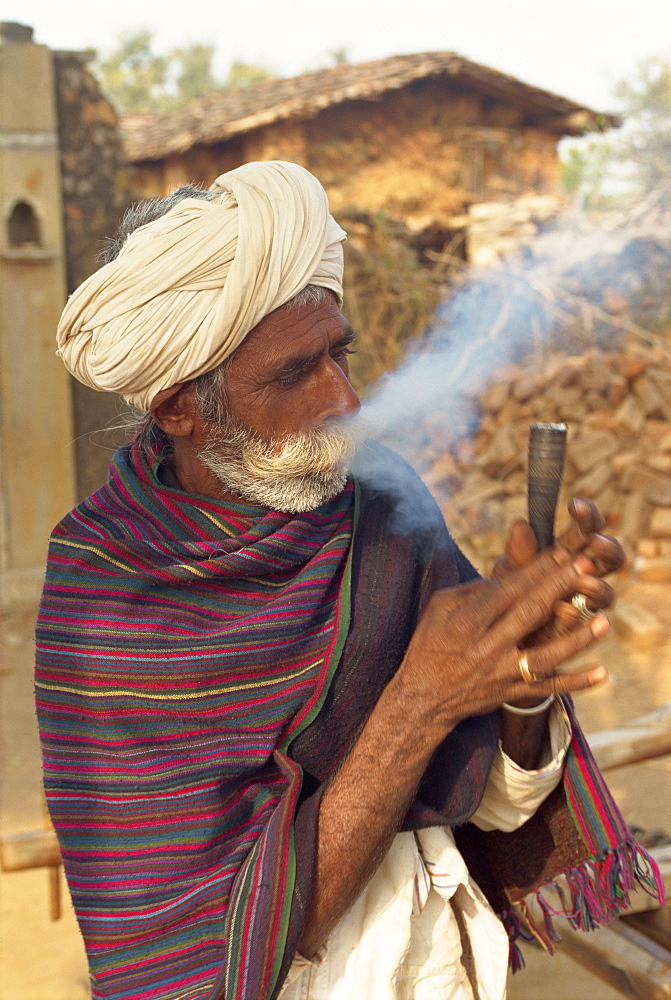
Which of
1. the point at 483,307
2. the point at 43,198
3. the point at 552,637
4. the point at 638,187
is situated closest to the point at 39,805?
the point at 552,637

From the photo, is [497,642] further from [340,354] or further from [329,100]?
[329,100]

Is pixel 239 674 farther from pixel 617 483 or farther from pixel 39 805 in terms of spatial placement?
pixel 617 483

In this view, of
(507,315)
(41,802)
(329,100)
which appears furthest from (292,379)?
(329,100)

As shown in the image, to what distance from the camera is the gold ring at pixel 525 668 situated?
1.40 metres

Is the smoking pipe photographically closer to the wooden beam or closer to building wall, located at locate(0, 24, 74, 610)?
the wooden beam

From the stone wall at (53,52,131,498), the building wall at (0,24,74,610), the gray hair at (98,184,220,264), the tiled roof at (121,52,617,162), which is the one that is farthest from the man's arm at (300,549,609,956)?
the tiled roof at (121,52,617,162)

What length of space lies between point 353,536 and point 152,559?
426 millimetres

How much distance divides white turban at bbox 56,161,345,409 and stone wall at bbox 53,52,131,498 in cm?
630

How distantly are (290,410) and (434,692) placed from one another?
2.07 feet

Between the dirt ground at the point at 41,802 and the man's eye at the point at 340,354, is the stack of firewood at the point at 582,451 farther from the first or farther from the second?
the man's eye at the point at 340,354

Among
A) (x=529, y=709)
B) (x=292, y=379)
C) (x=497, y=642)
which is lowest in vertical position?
(x=529, y=709)

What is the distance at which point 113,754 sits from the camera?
172 centimetres

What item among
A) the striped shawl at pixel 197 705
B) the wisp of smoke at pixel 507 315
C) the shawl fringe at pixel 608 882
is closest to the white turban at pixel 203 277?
the striped shawl at pixel 197 705

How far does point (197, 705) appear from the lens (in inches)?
67.3
